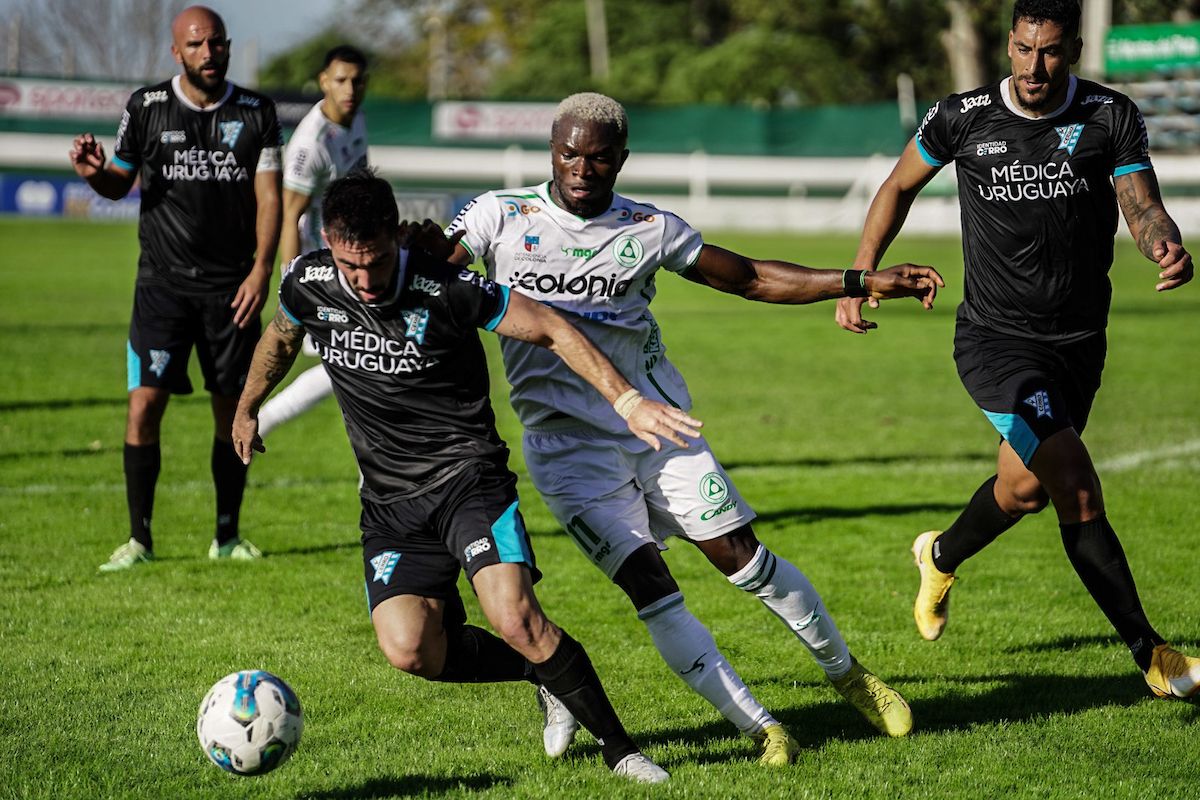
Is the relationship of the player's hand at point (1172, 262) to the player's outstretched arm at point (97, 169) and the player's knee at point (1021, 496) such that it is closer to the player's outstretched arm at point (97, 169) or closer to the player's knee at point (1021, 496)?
the player's knee at point (1021, 496)

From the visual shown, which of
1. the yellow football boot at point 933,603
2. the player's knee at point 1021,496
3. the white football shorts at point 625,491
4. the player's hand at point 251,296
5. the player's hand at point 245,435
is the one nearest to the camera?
the white football shorts at point 625,491

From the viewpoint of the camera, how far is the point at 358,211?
447 centimetres

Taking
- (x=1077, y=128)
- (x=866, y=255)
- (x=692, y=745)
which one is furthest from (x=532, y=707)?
(x=1077, y=128)

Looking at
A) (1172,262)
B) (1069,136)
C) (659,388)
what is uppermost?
(1069,136)

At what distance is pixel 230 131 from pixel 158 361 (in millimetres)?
1260

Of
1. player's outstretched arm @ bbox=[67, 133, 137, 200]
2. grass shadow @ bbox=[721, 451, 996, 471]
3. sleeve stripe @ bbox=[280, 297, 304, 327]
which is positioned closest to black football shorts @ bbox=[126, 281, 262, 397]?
player's outstretched arm @ bbox=[67, 133, 137, 200]

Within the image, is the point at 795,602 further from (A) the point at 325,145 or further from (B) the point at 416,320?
(A) the point at 325,145

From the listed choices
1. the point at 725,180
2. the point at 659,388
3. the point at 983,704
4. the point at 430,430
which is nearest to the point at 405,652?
the point at 430,430

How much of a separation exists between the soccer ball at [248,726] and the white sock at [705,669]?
1.23 m

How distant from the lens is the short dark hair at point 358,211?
4.46 meters

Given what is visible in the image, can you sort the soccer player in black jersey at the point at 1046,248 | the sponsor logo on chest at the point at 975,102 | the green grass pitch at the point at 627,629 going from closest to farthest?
the green grass pitch at the point at 627,629, the soccer player in black jersey at the point at 1046,248, the sponsor logo on chest at the point at 975,102

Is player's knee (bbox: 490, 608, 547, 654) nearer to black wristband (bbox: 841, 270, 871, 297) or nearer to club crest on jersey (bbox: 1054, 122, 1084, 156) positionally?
black wristband (bbox: 841, 270, 871, 297)

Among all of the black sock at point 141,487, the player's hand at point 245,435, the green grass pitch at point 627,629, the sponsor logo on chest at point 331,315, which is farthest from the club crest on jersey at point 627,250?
the black sock at point 141,487

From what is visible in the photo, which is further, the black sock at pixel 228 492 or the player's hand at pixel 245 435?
the black sock at pixel 228 492
